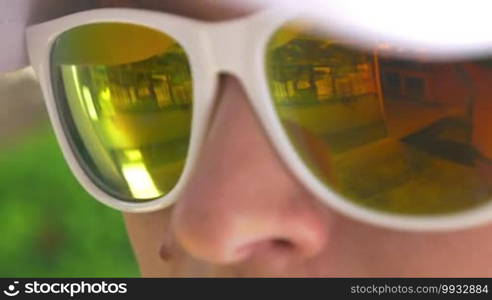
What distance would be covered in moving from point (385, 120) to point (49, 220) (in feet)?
1.26

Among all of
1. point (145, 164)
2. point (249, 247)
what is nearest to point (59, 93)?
point (145, 164)

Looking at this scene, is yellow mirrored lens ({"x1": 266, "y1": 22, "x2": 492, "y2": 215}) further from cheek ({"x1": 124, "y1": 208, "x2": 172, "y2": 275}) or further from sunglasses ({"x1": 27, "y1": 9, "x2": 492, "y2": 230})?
cheek ({"x1": 124, "y1": 208, "x2": 172, "y2": 275})

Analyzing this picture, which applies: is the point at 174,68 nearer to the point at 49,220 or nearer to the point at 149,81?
the point at 149,81

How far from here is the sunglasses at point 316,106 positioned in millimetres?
424

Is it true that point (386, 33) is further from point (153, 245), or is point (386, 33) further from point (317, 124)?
point (153, 245)

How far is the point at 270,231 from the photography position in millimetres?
454

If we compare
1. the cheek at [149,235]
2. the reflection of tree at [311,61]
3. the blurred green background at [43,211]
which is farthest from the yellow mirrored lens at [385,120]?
the blurred green background at [43,211]

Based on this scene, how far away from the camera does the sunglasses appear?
1.39 feet

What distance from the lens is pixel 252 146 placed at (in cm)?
47

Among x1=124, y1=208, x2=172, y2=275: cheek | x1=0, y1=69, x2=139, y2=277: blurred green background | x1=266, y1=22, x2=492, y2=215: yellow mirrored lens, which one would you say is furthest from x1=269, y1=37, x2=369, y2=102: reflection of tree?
x1=0, y1=69, x2=139, y2=277: blurred green background

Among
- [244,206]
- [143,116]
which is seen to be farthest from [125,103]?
[244,206]

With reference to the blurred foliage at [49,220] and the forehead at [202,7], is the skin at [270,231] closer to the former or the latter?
the forehead at [202,7]

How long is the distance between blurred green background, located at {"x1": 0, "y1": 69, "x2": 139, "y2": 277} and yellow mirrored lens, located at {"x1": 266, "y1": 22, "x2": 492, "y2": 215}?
264mm

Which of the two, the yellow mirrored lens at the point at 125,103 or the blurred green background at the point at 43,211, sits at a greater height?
the yellow mirrored lens at the point at 125,103
